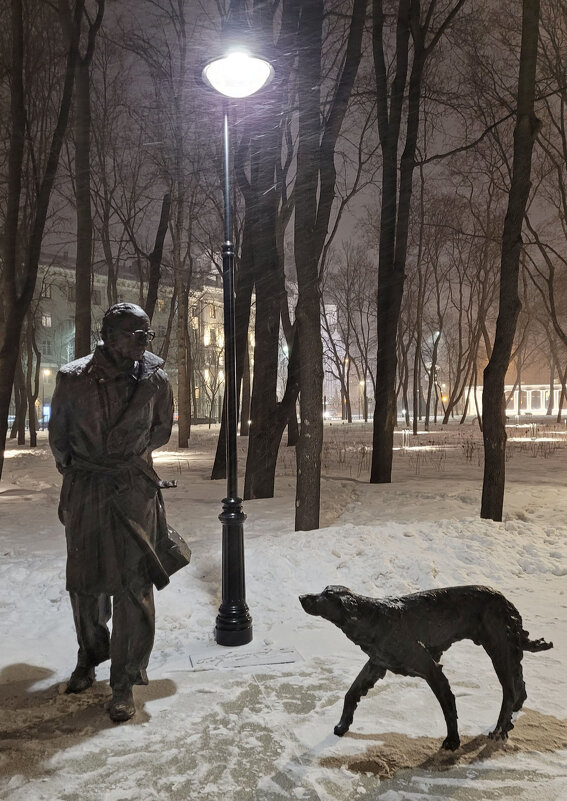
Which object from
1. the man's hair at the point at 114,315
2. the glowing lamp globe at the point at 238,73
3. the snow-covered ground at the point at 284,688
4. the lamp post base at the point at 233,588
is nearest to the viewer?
the snow-covered ground at the point at 284,688

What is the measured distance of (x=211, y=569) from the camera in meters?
7.07

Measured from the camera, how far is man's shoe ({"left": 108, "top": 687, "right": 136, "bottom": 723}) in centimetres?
404

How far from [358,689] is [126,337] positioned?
8.10 feet

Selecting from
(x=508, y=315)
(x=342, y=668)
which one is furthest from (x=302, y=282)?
(x=342, y=668)

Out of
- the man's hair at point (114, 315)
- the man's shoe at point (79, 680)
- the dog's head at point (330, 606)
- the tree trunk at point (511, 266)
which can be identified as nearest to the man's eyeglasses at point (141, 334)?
the man's hair at point (114, 315)

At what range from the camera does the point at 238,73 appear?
17.1 ft

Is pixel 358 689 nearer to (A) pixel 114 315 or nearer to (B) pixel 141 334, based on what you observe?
(B) pixel 141 334

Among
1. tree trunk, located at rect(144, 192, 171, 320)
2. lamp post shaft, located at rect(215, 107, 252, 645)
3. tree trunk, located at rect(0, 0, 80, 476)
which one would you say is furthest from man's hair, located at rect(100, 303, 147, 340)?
tree trunk, located at rect(144, 192, 171, 320)

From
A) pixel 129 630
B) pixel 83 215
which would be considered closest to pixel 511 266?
pixel 129 630

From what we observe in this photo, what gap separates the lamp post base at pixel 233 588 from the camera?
18.0ft

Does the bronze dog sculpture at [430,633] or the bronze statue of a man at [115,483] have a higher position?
the bronze statue of a man at [115,483]

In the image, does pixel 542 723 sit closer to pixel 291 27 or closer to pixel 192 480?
pixel 291 27

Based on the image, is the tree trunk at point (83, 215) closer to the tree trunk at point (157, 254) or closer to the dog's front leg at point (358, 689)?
the tree trunk at point (157, 254)

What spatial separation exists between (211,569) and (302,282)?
3.86m
